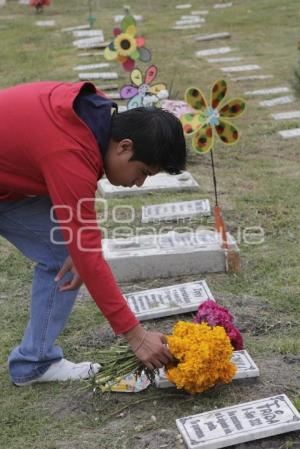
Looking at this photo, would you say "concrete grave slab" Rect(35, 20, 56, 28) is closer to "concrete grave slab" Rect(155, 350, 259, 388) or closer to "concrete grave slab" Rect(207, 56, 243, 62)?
"concrete grave slab" Rect(207, 56, 243, 62)

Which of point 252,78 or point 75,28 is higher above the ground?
point 252,78

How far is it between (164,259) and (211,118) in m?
0.75

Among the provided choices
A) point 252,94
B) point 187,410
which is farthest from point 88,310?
point 252,94

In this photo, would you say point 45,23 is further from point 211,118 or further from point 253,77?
point 211,118

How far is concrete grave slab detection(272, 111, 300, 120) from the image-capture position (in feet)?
21.9

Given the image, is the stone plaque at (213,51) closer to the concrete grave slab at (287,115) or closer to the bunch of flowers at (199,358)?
the concrete grave slab at (287,115)

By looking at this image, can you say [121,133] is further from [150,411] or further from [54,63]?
[54,63]

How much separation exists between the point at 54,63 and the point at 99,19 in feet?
12.6

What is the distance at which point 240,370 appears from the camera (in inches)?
104

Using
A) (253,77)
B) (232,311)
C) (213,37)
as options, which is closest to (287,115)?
(253,77)

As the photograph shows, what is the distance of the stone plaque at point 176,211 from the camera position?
4.45m

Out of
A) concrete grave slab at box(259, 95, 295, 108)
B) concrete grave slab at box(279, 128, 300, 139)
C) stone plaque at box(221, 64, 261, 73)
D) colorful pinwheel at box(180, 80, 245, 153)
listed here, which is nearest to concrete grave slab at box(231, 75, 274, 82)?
stone plaque at box(221, 64, 261, 73)

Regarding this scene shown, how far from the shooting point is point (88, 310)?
3.39m

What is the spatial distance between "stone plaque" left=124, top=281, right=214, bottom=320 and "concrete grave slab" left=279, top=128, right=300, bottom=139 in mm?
3018
